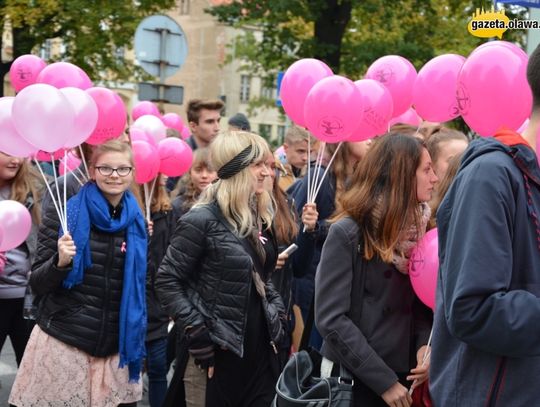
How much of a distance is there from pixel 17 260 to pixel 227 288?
2.28 m

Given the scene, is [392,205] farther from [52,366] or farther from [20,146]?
[20,146]

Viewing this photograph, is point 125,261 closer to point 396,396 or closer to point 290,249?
point 290,249

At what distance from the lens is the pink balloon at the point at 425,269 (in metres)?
3.63

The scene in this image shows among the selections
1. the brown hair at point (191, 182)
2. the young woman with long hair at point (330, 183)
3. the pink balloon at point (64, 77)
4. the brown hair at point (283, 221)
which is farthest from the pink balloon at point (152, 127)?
the brown hair at point (283, 221)

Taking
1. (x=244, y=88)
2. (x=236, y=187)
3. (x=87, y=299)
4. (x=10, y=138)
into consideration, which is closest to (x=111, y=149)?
(x=10, y=138)

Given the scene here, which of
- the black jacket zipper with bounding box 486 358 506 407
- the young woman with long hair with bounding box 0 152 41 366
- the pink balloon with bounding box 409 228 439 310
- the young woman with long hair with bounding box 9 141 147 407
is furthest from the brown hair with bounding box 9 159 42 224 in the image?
the black jacket zipper with bounding box 486 358 506 407

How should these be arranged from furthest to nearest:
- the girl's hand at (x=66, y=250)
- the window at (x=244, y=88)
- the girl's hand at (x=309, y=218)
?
1. the window at (x=244, y=88)
2. the girl's hand at (x=309, y=218)
3. the girl's hand at (x=66, y=250)

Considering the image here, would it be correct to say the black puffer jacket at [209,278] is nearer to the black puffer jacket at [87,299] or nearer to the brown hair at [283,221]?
the black puffer jacket at [87,299]

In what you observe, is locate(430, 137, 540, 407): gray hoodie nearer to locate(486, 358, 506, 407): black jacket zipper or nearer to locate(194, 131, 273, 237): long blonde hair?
locate(486, 358, 506, 407): black jacket zipper

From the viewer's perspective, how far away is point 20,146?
5434mm

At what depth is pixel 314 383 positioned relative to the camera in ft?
12.3

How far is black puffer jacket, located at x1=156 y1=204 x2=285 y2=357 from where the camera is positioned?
14.5 ft

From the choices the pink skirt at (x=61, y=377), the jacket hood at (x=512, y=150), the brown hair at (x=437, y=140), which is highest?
the jacket hood at (x=512, y=150)

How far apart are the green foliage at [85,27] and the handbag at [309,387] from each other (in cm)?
1784
